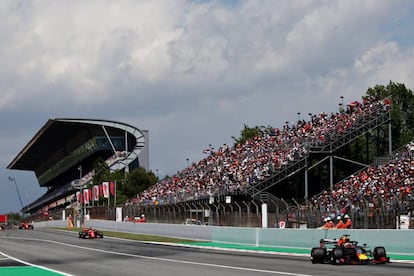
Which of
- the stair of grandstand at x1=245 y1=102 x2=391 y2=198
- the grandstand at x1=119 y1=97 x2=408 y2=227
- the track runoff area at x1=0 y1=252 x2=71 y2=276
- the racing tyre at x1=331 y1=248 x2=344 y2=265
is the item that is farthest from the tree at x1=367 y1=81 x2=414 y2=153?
the racing tyre at x1=331 y1=248 x2=344 y2=265

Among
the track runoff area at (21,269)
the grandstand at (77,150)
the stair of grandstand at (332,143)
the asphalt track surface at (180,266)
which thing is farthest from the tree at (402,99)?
the track runoff area at (21,269)

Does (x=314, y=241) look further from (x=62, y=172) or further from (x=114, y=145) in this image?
(x=62, y=172)

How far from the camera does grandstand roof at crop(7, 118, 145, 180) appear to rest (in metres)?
105

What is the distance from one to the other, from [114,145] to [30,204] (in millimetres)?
59628

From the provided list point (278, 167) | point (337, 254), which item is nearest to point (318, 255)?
point (337, 254)

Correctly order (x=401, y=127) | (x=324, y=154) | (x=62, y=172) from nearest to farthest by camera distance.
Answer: (x=324, y=154), (x=401, y=127), (x=62, y=172)

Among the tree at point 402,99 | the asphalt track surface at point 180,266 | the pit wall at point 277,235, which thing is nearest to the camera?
the asphalt track surface at point 180,266

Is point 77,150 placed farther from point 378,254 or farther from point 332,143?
point 378,254

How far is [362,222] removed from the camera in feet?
102

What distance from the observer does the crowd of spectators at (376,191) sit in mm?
31031

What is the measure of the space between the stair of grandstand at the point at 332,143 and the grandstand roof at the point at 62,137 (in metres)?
56.0

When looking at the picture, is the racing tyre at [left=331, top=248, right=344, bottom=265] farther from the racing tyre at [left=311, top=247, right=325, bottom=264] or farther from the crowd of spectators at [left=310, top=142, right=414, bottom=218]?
the crowd of spectators at [left=310, top=142, right=414, bottom=218]

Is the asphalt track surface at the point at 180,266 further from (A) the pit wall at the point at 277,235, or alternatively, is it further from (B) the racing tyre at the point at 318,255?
(A) the pit wall at the point at 277,235

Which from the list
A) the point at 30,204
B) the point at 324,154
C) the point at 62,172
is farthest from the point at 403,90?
the point at 30,204
